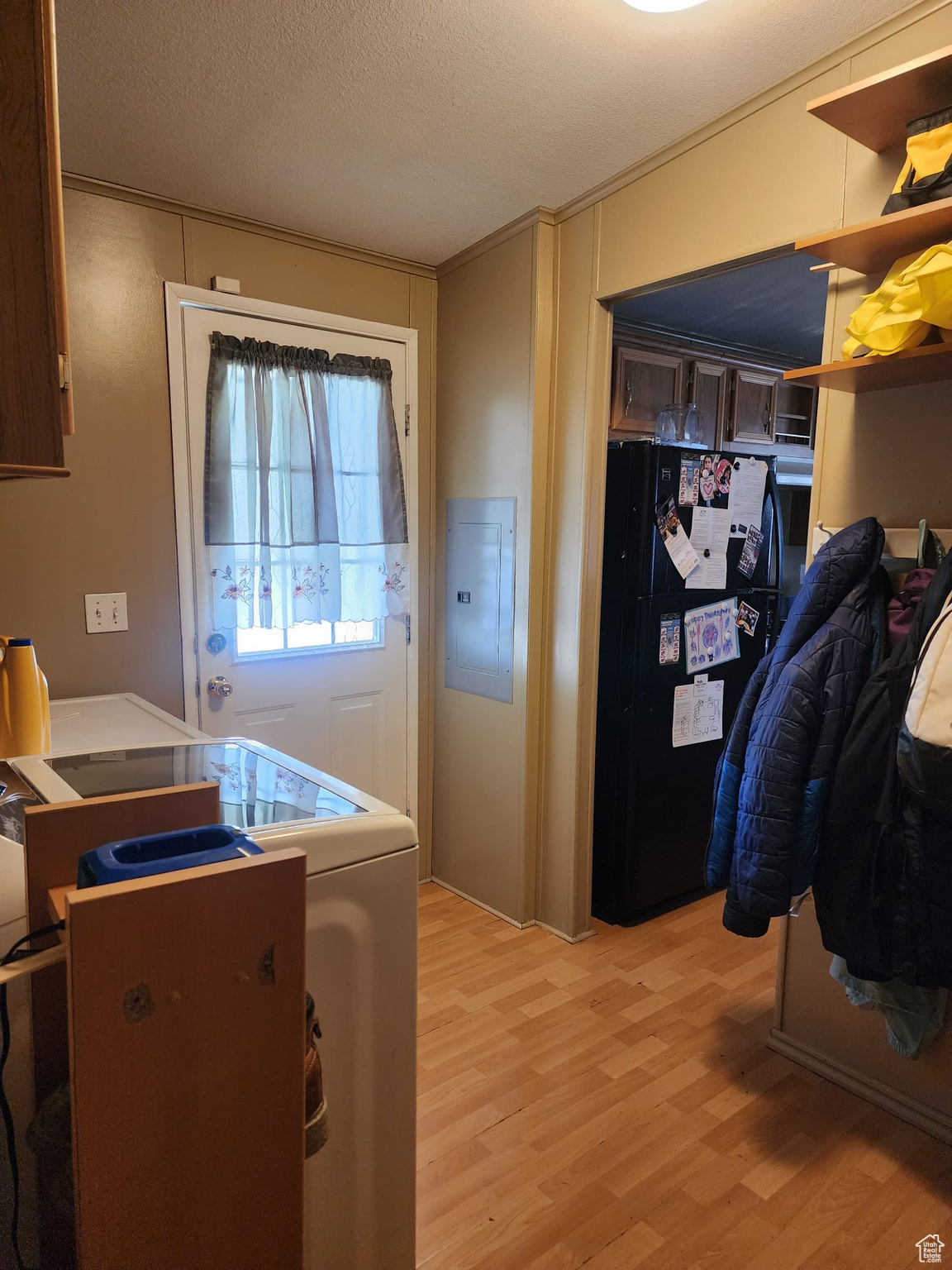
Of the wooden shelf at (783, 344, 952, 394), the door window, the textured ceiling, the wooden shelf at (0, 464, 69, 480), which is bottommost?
the door window

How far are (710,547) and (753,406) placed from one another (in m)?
1.48

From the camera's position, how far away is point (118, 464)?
2479 mm

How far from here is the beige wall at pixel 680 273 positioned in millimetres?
1784

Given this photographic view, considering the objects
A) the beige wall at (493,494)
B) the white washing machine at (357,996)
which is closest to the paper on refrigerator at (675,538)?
the beige wall at (493,494)

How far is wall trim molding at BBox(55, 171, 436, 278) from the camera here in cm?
235

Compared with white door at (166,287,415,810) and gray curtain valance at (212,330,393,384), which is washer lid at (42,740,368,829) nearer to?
white door at (166,287,415,810)

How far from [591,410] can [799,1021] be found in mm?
1926

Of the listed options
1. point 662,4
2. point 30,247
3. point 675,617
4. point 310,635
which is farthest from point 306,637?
point 662,4

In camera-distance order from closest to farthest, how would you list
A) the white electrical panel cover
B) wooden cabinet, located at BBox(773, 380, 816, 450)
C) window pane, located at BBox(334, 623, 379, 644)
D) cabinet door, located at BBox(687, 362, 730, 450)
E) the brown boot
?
the brown boot < the white electrical panel cover < window pane, located at BBox(334, 623, 379, 644) < cabinet door, located at BBox(687, 362, 730, 450) < wooden cabinet, located at BBox(773, 380, 816, 450)

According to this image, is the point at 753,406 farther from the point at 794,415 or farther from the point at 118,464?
the point at 118,464

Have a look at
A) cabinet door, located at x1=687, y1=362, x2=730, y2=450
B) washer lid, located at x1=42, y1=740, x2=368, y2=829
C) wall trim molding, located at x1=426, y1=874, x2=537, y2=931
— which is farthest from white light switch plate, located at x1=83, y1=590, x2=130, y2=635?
cabinet door, located at x1=687, y1=362, x2=730, y2=450

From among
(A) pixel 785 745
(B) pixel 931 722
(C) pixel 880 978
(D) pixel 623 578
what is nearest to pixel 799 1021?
(C) pixel 880 978

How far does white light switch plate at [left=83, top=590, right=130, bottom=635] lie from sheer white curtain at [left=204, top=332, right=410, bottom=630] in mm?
294

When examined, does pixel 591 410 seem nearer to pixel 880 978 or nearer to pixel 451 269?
pixel 451 269
